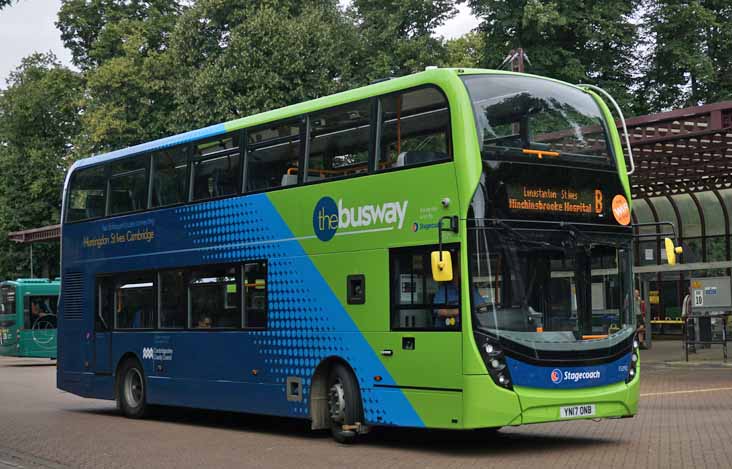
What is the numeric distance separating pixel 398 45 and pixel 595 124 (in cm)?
3322

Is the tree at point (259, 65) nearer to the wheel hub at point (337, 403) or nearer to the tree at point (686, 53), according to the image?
the tree at point (686, 53)

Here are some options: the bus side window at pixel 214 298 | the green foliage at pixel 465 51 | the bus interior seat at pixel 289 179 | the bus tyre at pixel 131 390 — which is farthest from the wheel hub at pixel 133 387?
the green foliage at pixel 465 51

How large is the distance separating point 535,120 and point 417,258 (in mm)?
2033

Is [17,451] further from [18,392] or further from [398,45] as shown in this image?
[398,45]

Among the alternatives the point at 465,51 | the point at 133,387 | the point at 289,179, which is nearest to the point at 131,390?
the point at 133,387

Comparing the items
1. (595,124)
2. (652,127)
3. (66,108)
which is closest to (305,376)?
(595,124)

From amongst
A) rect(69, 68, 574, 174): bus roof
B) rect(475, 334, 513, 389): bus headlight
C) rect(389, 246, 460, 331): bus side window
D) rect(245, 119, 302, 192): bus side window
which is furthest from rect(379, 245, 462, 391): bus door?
rect(245, 119, 302, 192): bus side window

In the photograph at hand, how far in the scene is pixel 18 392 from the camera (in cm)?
2569

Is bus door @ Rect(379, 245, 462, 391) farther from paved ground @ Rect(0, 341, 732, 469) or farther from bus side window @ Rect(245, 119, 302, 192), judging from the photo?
bus side window @ Rect(245, 119, 302, 192)

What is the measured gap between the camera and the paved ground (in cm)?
1209

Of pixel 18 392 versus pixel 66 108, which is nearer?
pixel 18 392

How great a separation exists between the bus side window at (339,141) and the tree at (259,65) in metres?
28.4

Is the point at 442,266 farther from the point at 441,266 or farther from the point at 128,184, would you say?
the point at 128,184

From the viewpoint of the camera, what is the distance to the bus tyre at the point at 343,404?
13742 mm
